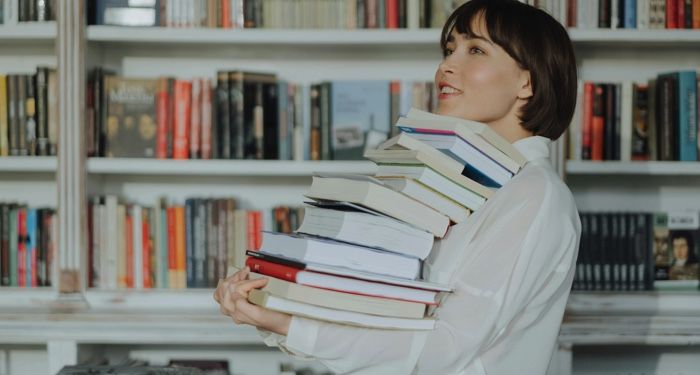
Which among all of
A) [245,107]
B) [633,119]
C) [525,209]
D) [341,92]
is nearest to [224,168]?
[245,107]

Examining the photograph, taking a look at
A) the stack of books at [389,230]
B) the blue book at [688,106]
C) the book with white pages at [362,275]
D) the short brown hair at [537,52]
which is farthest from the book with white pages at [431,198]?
the blue book at [688,106]

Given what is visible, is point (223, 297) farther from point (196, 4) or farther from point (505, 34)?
point (196, 4)

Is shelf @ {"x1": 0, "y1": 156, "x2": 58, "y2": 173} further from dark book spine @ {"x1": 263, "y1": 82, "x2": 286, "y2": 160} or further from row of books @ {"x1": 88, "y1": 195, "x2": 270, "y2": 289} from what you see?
dark book spine @ {"x1": 263, "y1": 82, "x2": 286, "y2": 160}

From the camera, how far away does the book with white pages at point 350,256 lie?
1.20m

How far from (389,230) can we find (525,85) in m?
0.35

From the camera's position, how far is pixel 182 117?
8.36ft

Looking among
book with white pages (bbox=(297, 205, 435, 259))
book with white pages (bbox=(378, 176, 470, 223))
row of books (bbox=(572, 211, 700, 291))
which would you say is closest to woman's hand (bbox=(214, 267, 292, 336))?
book with white pages (bbox=(297, 205, 435, 259))

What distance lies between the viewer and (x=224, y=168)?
2.51 meters

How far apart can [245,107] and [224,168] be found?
185 mm

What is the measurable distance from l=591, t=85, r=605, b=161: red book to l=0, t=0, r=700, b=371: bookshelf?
5 cm

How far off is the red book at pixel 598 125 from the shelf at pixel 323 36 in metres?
0.15

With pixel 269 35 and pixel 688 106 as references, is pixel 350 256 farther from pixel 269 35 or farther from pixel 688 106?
pixel 688 106

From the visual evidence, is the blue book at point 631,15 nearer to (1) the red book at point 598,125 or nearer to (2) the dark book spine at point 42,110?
(1) the red book at point 598,125

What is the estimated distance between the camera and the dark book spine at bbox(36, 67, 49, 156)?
2525 millimetres
